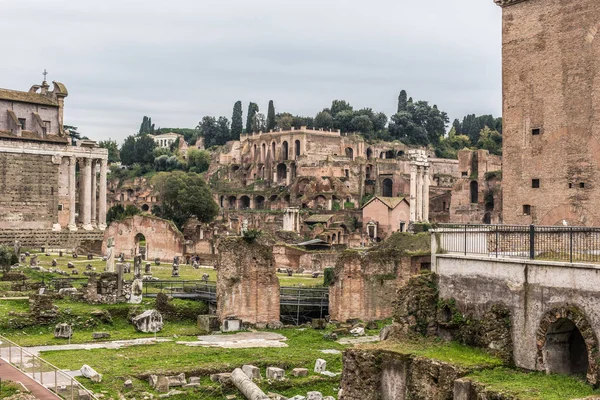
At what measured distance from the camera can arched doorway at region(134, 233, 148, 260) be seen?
167 ft

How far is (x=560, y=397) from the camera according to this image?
13195 millimetres

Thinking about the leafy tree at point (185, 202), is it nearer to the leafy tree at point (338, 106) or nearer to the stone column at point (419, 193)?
the stone column at point (419, 193)

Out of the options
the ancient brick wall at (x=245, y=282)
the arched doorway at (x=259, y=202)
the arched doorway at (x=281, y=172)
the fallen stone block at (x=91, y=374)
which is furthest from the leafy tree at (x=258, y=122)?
the fallen stone block at (x=91, y=374)

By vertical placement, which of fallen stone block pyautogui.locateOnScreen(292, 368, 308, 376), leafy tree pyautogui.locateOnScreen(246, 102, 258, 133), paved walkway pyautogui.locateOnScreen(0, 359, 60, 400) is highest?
leafy tree pyautogui.locateOnScreen(246, 102, 258, 133)

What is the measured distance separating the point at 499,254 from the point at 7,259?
85.5 feet

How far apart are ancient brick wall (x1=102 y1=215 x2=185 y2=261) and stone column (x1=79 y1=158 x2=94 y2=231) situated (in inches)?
405

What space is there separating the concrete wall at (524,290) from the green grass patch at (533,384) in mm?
509

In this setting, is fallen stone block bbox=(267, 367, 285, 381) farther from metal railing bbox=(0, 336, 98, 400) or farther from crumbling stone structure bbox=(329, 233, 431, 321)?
crumbling stone structure bbox=(329, 233, 431, 321)

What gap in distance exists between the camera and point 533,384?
14.1m

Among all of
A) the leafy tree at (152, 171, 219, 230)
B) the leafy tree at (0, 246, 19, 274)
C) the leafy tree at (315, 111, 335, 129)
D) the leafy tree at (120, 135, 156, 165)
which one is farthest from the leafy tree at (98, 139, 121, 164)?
the leafy tree at (0, 246, 19, 274)

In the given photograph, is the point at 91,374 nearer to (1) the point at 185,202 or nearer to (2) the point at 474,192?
(1) the point at 185,202

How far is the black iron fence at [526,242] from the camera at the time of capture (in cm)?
1584

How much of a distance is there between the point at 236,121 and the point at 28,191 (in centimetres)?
7739

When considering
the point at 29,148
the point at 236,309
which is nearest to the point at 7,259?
the point at 236,309
